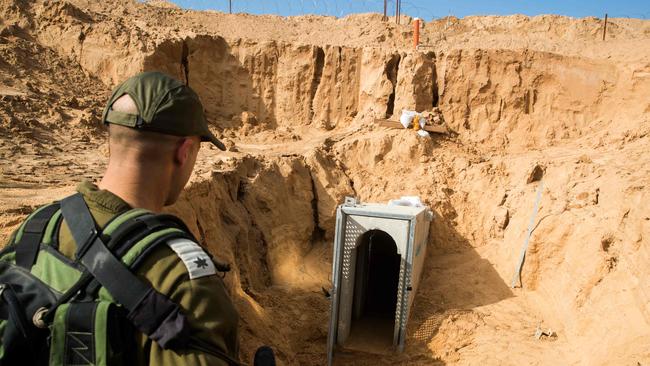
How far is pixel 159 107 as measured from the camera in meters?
1.65

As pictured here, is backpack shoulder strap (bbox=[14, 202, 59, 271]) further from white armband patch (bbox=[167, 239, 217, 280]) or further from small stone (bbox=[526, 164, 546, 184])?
small stone (bbox=[526, 164, 546, 184])

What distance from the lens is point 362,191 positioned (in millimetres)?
13648

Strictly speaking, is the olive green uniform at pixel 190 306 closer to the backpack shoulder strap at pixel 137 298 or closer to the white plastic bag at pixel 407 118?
the backpack shoulder strap at pixel 137 298

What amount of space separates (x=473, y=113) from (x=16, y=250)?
1503 centimetres

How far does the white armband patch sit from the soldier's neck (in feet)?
1.09

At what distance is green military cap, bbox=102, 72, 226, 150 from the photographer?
1.65 meters

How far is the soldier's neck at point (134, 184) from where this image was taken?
67.6 inches

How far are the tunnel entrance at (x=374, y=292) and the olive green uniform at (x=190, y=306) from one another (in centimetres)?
834

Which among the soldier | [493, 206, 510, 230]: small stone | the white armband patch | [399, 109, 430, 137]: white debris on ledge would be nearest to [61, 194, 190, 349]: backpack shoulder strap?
the soldier

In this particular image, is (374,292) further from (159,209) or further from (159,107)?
(159,107)

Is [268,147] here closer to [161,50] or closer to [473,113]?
[161,50]

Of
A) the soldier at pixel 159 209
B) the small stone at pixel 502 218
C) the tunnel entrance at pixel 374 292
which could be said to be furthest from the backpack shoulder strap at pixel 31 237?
the small stone at pixel 502 218

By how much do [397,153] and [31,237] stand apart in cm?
1289

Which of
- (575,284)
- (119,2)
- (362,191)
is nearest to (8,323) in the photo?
(575,284)
